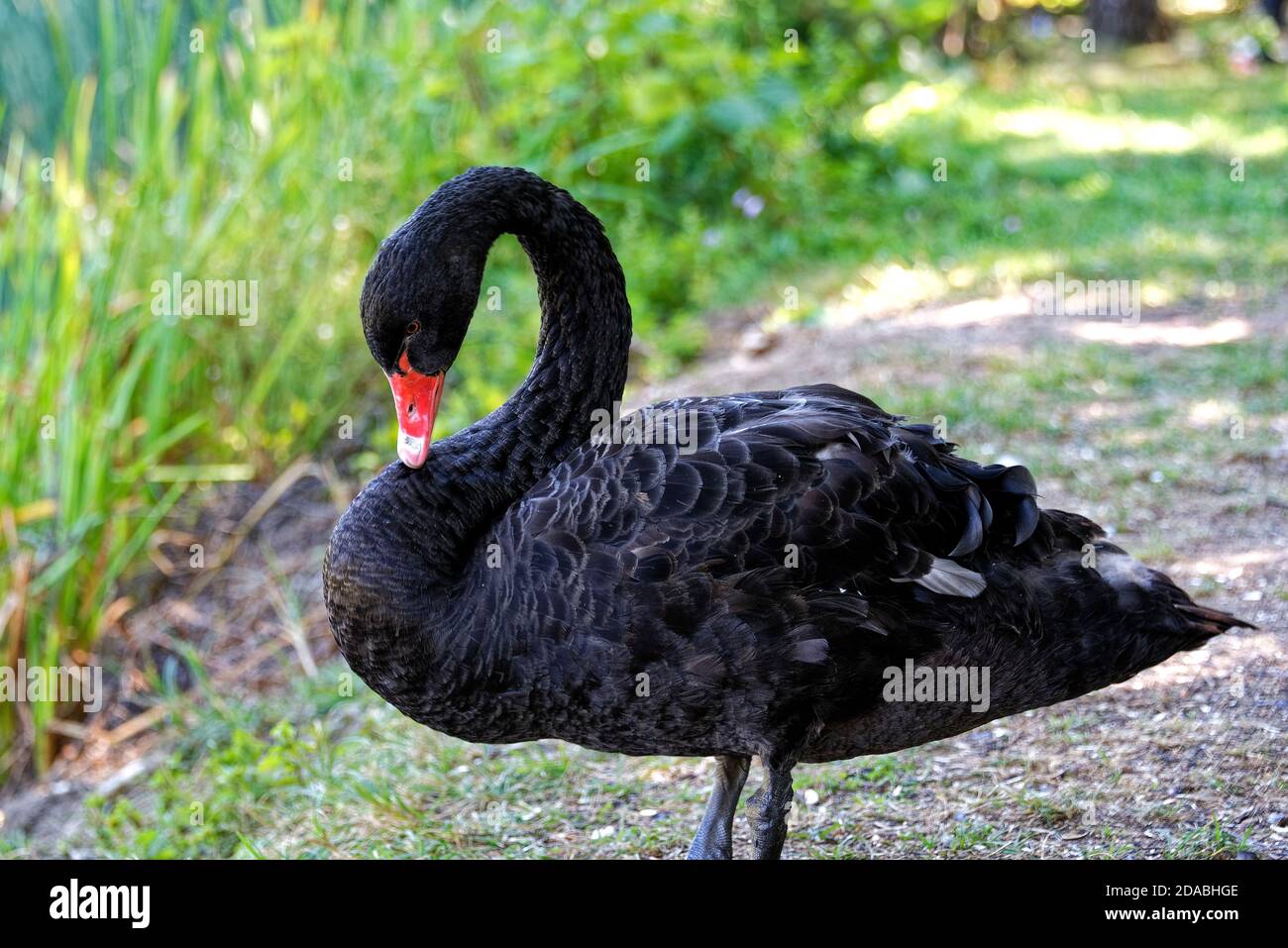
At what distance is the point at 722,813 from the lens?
128 inches

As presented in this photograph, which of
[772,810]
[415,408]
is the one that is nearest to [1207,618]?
[772,810]

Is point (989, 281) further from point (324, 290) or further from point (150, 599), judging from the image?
point (150, 599)

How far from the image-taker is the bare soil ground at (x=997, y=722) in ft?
11.6

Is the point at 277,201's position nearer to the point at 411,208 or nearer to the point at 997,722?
the point at 411,208

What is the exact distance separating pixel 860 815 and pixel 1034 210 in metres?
6.04

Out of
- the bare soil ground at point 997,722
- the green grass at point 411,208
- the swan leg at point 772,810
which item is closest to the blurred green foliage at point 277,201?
the green grass at point 411,208

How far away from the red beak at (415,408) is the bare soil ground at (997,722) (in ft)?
3.86

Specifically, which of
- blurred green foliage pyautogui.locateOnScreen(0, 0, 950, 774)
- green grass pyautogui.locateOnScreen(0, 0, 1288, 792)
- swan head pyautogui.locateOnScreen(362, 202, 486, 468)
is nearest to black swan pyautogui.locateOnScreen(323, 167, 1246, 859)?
swan head pyautogui.locateOnScreen(362, 202, 486, 468)

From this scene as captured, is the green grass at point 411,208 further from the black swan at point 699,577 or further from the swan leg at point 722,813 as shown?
the swan leg at point 722,813

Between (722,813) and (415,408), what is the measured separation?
115 cm

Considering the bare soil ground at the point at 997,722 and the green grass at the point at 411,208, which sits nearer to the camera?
the bare soil ground at the point at 997,722
